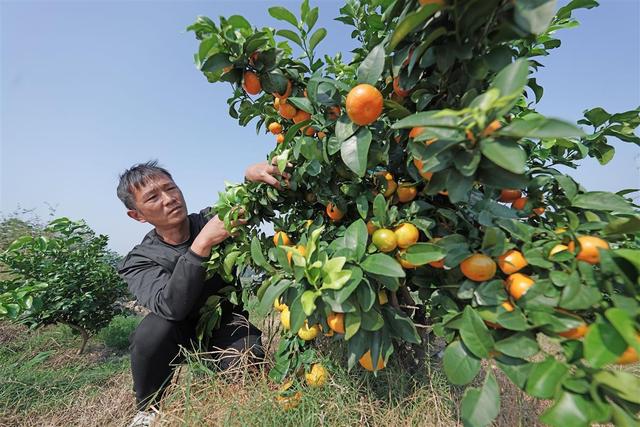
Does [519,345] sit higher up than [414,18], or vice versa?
[414,18]

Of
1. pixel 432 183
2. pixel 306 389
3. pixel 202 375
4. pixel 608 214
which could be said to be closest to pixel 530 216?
pixel 608 214

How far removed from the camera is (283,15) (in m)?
0.86

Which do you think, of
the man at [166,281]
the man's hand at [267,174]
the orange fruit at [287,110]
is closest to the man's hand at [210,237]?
the man at [166,281]

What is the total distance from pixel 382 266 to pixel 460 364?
22 centimetres

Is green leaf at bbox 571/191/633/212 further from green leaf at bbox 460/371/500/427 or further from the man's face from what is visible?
the man's face

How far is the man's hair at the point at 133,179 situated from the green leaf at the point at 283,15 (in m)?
1.21

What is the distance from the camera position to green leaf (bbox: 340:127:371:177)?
64 centimetres

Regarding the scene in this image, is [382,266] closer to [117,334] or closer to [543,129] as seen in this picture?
[543,129]

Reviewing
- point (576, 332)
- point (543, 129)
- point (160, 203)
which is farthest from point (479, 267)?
point (160, 203)

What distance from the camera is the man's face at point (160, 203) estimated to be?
166 centimetres

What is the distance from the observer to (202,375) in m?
1.33

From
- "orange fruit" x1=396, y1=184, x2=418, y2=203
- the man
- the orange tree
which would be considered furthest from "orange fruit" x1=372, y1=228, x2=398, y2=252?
the man

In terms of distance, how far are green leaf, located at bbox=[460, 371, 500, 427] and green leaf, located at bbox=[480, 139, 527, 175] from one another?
0.39 meters

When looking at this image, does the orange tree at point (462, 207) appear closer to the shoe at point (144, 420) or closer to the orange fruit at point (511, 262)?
the orange fruit at point (511, 262)
